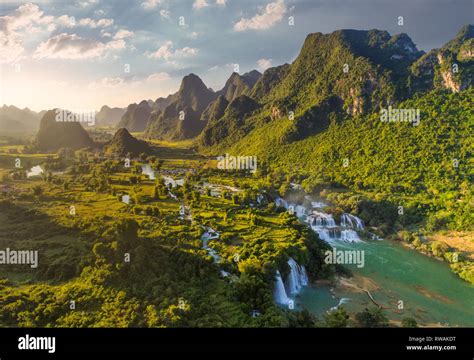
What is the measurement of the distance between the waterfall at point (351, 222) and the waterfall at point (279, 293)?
17269mm

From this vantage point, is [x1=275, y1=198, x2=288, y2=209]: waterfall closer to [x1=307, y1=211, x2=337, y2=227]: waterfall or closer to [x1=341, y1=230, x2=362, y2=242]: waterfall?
[x1=307, y1=211, x2=337, y2=227]: waterfall

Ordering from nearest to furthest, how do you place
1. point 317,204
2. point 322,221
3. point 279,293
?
1. point 279,293
2. point 322,221
3. point 317,204

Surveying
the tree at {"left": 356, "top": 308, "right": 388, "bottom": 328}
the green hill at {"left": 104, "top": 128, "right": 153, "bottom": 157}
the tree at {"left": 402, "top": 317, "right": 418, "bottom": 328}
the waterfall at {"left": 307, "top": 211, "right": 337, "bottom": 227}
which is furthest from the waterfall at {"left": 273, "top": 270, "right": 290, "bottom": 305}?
the green hill at {"left": 104, "top": 128, "right": 153, "bottom": 157}

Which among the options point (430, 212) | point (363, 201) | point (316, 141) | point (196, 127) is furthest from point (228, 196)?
point (196, 127)

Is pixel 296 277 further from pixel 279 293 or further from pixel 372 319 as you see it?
pixel 372 319

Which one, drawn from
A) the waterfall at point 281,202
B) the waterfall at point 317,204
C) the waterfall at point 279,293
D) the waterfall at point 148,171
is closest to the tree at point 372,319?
the waterfall at point 279,293

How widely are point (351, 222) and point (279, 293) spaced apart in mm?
18643

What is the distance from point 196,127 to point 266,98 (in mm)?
36815

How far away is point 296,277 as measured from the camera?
25078 millimetres

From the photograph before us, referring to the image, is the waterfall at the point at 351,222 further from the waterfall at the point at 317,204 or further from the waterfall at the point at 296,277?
the waterfall at the point at 296,277

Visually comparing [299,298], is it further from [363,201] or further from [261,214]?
[363,201]

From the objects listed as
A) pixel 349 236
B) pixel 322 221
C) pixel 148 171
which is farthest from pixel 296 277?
pixel 148 171

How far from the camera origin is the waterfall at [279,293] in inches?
874

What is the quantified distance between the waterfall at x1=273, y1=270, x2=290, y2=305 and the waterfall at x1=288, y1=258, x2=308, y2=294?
134 centimetres
